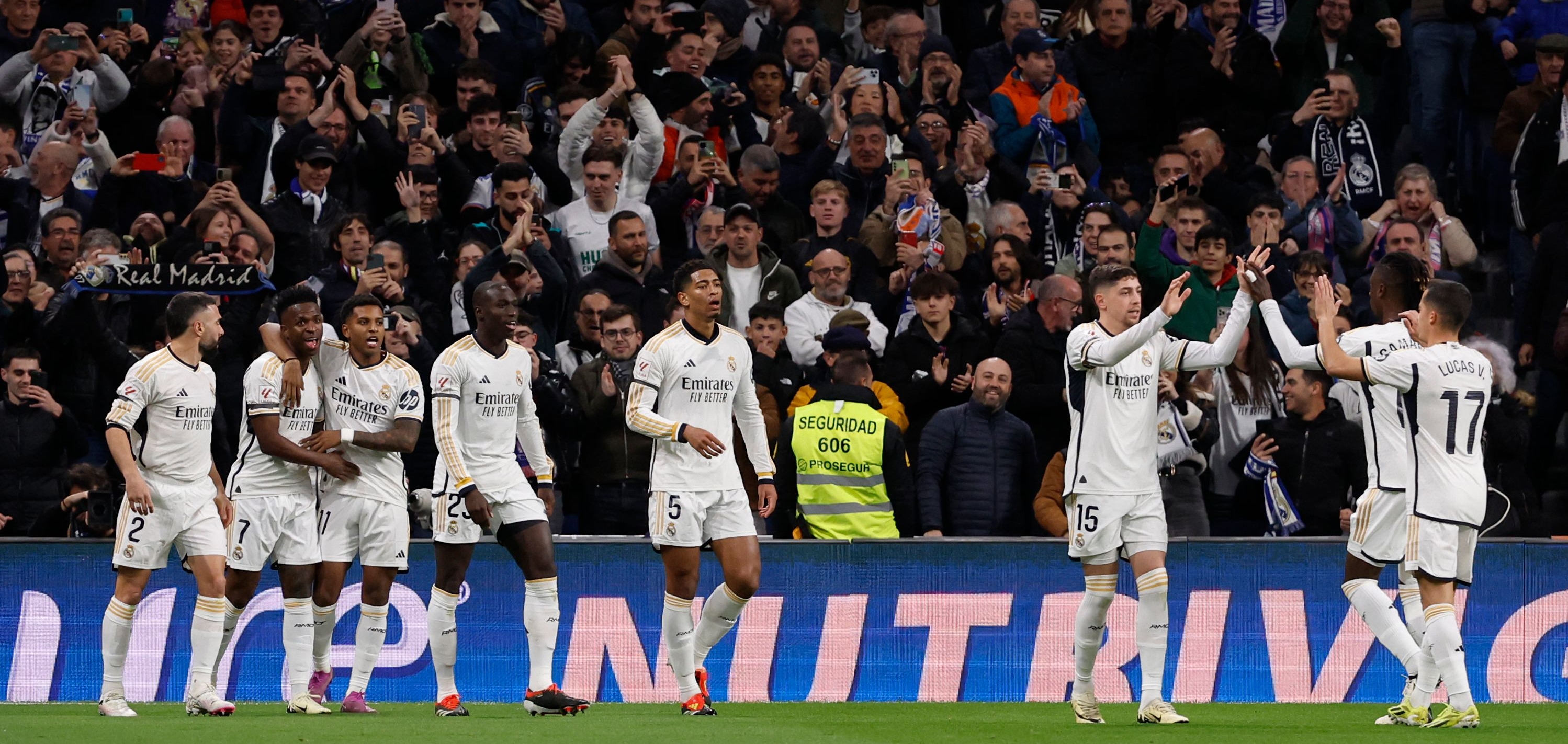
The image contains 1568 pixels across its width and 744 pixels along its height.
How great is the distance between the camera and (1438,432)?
1036cm

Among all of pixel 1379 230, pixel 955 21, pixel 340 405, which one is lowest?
pixel 340 405

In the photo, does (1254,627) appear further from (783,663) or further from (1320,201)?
(1320,201)

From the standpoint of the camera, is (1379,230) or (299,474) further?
(1379,230)

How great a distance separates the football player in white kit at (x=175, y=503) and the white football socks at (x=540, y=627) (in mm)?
1853

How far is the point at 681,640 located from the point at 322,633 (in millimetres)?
2473

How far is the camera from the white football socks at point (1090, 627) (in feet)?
35.4

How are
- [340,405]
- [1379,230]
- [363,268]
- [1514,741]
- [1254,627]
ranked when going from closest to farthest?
[1514,741], [340,405], [1254,627], [363,268], [1379,230]

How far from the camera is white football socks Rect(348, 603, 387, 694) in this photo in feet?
39.0

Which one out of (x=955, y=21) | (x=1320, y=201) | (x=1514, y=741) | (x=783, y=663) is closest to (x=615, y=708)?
(x=783, y=663)

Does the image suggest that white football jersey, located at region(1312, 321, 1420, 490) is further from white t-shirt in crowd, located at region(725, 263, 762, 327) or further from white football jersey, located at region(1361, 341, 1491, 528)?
white t-shirt in crowd, located at region(725, 263, 762, 327)

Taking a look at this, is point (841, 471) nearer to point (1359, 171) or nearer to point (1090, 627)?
point (1090, 627)

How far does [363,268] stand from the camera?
1509 cm

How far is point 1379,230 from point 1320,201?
0.57 m

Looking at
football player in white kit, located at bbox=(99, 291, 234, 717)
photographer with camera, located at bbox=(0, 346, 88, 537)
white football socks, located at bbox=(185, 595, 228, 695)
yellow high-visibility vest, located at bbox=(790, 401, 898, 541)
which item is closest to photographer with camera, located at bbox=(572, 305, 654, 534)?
yellow high-visibility vest, located at bbox=(790, 401, 898, 541)
